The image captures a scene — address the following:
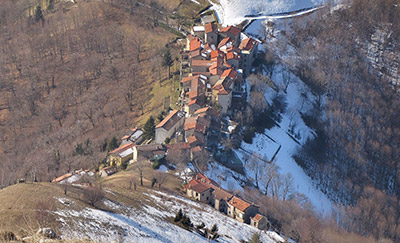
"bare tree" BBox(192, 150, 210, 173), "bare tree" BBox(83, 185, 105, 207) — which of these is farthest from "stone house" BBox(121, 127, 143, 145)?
"bare tree" BBox(83, 185, 105, 207)

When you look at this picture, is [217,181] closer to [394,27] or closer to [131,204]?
[131,204]

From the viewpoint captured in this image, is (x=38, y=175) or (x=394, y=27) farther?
(x=394, y=27)

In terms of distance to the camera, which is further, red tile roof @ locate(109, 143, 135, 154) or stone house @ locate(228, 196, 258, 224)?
red tile roof @ locate(109, 143, 135, 154)

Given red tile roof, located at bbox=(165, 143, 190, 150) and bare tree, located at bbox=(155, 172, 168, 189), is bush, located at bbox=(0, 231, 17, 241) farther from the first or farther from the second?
red tile roof, located at bbox=(165, 143, 190, 150)

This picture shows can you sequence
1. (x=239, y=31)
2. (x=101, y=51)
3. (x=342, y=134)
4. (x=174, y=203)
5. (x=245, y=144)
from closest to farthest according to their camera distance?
(x=174, y=203) → (x=245, y=144) → (x=342, y=134) → (x=239, y=31) → (x=101, y=51)

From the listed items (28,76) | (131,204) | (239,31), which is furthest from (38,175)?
(239,31)

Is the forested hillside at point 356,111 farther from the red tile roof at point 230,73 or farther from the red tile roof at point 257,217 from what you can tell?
the red tile roof at point 257,217
